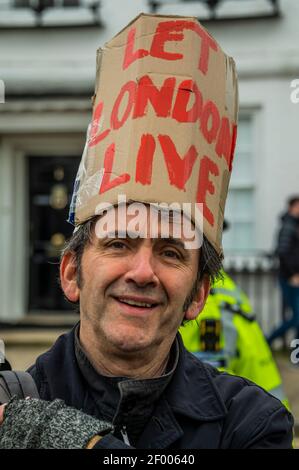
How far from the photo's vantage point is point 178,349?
194 cm

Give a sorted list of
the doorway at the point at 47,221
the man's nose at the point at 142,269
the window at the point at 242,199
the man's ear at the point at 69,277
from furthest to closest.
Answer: the doorway at the point at 47,221 < the window at the point at 242,199 < the man's ear at the point at 69,277 < the man's nose at the point at 142,269

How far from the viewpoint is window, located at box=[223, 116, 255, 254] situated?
907cm

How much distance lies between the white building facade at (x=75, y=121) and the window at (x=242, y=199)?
13 millimetres

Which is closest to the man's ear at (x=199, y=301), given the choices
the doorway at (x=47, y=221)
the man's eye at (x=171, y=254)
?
the man's eye at (x=171, y=254)

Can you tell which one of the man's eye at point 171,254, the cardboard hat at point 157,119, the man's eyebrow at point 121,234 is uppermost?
the cardboard hat at point 157,119

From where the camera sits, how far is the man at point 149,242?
68.3 inches

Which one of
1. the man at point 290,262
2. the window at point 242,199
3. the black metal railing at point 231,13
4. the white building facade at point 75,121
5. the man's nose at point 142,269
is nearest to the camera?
the man's nose at point 142,269

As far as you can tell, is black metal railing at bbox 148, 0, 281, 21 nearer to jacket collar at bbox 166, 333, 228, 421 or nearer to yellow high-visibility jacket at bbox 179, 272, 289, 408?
yellow high-visibility jacket at bbox 179, 272, 289, 408

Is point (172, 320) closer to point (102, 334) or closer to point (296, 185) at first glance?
point (102, 334)

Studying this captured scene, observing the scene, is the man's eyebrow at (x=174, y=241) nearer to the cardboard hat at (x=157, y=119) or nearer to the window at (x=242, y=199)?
the cardboard hat at (x=157, y=119)

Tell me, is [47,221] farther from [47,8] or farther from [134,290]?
[134,290]

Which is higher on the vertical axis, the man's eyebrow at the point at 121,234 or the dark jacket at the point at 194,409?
the man's eyebrow at the point at 121,234

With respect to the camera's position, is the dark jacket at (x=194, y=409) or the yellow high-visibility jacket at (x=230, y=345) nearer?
the dark jacket at (x=194, y=409)
